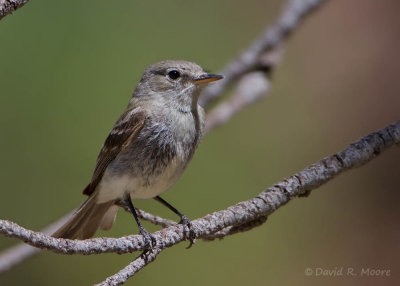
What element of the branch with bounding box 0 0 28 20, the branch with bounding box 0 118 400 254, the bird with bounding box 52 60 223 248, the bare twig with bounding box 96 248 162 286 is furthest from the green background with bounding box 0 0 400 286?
the branch with bounding box 0 0 28 20

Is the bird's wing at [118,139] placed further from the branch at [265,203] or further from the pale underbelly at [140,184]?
the branch at [265,203]

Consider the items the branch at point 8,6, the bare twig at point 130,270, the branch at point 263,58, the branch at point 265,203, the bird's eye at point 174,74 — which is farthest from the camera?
the branch at point 263,58

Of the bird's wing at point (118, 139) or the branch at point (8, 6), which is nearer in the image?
the branch at point (8, 6)

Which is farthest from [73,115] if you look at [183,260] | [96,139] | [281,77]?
[281,77]

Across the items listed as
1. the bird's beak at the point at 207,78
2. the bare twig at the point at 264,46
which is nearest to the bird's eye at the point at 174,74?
the bird's beak at the point at 207,78

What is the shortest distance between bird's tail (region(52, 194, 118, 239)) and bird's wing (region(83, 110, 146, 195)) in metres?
0.10

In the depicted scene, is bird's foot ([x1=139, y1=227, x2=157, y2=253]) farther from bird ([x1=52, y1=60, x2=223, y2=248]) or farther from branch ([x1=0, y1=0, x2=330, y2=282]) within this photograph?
branch ([x1=0, y1=0, x2=330, y2=282])

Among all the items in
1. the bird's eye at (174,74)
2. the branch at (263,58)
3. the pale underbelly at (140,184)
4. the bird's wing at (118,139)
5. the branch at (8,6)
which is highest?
the branch at (263,58)

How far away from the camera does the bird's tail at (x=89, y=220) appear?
341cm

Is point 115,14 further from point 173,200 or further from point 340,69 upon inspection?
point 340,69

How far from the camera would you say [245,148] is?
15.5 ft

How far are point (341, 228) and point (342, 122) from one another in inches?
37.1

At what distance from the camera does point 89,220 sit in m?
3.56

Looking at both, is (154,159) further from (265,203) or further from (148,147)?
(265,203)
